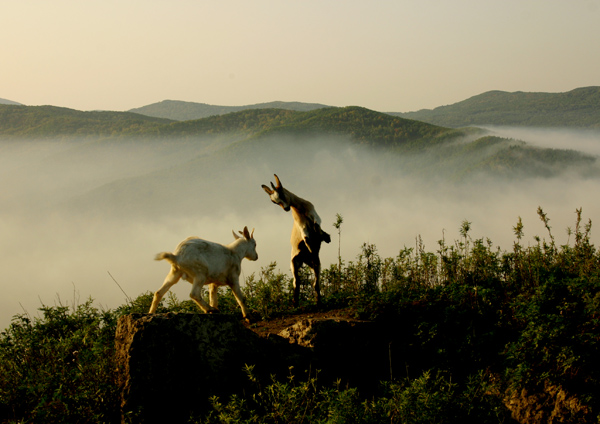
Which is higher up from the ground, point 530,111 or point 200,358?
point 530,111

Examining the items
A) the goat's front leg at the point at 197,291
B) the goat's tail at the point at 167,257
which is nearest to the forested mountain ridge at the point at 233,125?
the goat's front leg at the point at 197,291

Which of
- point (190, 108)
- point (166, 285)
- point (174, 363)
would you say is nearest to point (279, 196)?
point (166, 285)

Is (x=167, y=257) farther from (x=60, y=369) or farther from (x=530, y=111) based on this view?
(x=530, y=111)

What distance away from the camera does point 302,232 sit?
12617 mm

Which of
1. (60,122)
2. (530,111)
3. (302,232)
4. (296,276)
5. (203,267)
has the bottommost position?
(296,276)

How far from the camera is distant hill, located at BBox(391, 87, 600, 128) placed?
126463 mm

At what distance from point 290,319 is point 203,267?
8.48 ft

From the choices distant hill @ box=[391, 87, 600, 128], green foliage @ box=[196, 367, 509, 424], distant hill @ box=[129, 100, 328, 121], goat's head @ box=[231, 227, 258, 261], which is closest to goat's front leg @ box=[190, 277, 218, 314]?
goat's head @ box=[231, 227, 258, 261]

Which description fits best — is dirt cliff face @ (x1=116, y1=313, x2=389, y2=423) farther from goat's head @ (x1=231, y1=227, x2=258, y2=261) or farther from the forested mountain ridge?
the forested mountain ridge

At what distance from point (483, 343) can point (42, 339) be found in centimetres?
863

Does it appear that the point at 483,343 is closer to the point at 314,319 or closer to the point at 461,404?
the point at 461,404

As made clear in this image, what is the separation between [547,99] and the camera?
473ft

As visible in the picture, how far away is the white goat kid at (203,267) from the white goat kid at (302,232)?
130cm

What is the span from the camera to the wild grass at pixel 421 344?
341 inches
